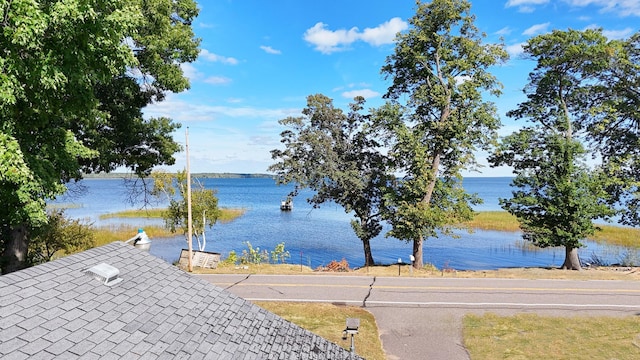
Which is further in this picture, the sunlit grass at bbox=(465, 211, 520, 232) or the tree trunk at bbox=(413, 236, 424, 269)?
the sunlit grass at bbox=(465, 211, 520, 232)

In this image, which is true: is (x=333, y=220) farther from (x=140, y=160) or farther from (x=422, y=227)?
(x=140, y=160)

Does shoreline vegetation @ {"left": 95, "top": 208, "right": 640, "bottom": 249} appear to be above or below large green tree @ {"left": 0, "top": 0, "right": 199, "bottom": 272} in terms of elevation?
below

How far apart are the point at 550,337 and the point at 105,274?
14286 millimetres

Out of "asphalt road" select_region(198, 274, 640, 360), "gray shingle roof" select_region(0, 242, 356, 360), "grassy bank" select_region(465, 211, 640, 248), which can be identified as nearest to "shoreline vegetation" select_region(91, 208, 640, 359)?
"asphalt road" select_region(198, 274, 640, 360)

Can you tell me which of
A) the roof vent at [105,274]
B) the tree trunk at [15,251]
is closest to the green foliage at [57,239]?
the tree trunk at [15,251]

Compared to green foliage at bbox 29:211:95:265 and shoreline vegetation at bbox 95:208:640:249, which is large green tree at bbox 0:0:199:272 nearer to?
green foliage at bbox 29:211:95:265

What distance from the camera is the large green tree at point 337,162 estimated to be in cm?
2900

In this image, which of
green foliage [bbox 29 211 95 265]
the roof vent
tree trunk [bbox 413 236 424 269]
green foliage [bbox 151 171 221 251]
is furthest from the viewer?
green foliage [bbox 151 171 221 251]

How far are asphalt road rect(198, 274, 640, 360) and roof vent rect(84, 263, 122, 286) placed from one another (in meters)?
9.04

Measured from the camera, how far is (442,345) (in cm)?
1369

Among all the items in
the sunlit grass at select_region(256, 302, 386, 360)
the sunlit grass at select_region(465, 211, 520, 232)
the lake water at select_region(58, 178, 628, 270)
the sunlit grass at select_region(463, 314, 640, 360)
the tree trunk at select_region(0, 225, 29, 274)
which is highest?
the tree trunk at select_region(0, 225, 29, 274)

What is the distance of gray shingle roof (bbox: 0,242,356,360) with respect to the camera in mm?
5250

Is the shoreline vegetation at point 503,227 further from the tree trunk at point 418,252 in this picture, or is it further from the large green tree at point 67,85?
the large green tree at point 67,85

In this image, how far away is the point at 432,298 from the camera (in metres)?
18.6
